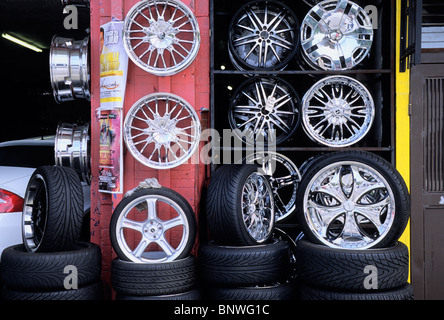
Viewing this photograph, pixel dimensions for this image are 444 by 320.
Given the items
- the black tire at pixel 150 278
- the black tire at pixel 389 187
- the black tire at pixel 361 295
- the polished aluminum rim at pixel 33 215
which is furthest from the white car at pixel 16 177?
the black tire at pixel 361 295

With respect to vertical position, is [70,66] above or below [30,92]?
below

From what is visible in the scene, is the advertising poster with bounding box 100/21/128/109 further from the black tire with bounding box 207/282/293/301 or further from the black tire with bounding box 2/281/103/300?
the black tire with bounding box 207/282/293/301

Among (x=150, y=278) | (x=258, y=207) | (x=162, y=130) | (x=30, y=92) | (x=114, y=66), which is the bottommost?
(x=150, y=278)

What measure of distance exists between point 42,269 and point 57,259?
12 cm

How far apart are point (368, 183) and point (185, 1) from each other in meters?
2.08

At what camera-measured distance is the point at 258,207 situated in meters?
3.63

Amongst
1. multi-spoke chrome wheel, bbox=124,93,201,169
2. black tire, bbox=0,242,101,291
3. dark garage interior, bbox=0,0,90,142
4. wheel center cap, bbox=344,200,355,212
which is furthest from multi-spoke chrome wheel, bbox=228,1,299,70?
dark garage interior, bbox=0,0,90,142

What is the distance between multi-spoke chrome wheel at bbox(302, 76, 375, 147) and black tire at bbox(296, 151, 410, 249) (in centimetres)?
69

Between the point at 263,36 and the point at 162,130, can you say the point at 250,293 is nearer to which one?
the point at 162,130

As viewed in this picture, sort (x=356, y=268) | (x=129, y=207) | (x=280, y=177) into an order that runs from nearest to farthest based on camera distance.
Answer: (x=356, y=268), (x=129, y=207), (x=280, y=177)

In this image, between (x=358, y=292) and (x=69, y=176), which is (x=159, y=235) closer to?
(x=69, y=176)

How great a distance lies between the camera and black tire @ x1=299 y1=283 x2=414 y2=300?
9.66 feet

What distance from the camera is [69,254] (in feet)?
9.93

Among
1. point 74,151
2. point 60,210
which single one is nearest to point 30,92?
point 74,151
